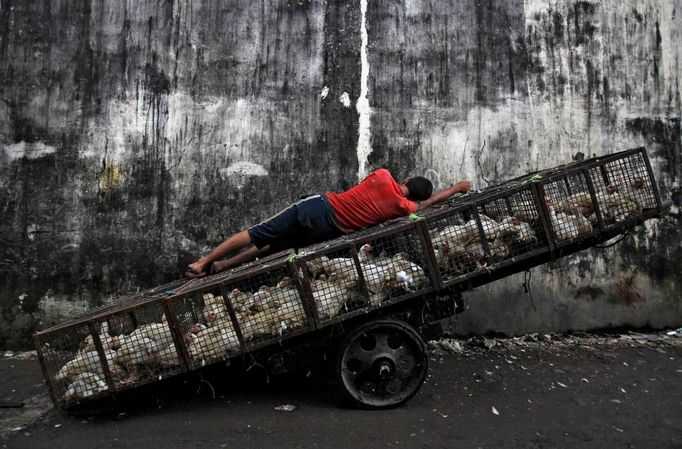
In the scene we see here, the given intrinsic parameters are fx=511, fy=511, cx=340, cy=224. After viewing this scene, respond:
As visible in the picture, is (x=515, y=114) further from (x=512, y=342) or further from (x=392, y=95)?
(x=512, y=342)

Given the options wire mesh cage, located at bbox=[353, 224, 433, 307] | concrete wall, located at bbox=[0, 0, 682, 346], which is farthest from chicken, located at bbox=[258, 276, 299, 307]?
concrete wall, located at bbox=[0, 0, 682, 346]

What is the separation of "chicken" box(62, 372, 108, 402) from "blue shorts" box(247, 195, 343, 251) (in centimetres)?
152

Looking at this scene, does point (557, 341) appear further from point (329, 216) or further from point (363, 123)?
point (363, 123)

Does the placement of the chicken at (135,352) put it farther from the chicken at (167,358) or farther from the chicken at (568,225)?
the chicken at (568,225)

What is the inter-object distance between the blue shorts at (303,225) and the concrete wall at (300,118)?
1.21 meters

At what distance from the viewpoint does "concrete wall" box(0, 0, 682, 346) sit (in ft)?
17.8

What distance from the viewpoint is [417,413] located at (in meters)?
3.53

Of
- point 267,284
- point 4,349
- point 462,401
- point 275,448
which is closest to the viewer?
point 275,448

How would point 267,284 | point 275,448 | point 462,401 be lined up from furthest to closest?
point 462,401 → point 267,284 → point 275,448

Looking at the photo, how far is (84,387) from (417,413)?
225cm

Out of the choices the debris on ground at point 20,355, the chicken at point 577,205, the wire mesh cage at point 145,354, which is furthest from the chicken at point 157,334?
the chicken at point 577,205

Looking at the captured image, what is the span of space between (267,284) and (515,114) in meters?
3.51

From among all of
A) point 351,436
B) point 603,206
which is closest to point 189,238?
point 351,436

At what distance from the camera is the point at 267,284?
138 inches
